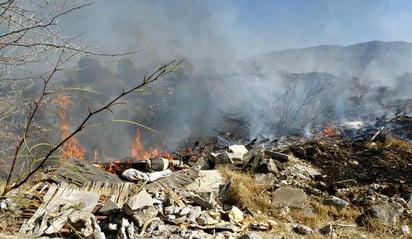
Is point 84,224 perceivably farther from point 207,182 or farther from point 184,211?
point 207,182

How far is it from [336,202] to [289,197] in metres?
0.76

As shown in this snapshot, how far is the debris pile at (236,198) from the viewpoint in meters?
3.71

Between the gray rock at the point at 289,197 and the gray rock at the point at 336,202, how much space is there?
1.25 ft

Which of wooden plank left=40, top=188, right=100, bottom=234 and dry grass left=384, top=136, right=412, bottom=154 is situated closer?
wooden plank left=40, top=188, right=100, bottom=234

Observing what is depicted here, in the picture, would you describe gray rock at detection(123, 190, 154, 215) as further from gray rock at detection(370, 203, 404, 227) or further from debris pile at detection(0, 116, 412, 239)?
gray rock at detection(370, 203, 404, 227)

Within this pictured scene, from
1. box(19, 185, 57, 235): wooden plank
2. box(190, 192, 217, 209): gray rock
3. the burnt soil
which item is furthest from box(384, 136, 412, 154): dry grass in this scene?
box(19, 185, 57, 235): wooden plank

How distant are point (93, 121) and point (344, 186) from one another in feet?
42.0

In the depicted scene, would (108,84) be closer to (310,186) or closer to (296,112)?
(296,112)

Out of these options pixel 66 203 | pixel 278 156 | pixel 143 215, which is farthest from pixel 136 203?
pixel 278 156

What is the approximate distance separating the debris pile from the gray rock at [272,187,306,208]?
17 millimetres

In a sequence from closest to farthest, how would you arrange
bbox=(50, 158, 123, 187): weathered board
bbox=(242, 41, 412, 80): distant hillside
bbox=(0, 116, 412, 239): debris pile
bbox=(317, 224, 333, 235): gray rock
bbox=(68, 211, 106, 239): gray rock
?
bbox=(68, 211, 106, 239): gray rock
bbox=(0, 116, 412, 239): debris pile
bbox=(317, 224, 333, 235): gray rock
bbox=(50, 158, 123, 187): weathered board
bbox=(242, 41, 412, 80): distant hillside

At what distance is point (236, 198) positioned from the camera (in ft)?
16.6

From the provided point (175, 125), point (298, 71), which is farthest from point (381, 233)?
point (298, 71)

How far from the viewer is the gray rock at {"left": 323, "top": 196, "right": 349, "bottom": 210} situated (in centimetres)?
501
